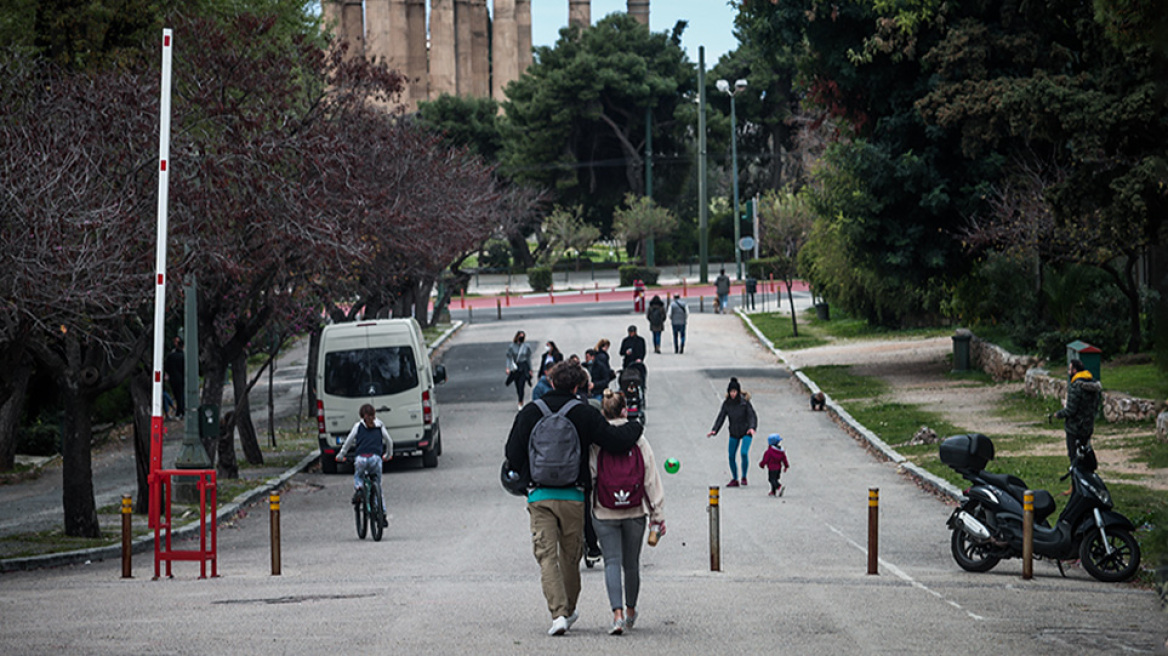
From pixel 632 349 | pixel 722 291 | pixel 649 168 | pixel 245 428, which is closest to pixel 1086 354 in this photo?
pixel 632 349

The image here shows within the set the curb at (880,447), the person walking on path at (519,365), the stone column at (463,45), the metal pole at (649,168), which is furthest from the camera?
the stone column at (463,45)

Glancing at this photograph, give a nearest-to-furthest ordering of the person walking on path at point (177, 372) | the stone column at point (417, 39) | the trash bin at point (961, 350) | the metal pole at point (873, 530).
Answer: the metal pole at point (873, 530), the person walking on path at point (177, 372), the trash bin at point (961, 350), the stone column at point (417, 39)

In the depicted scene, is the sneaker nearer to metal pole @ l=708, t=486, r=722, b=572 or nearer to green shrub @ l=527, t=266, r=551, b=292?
metal pole @ l=708, t=486, r=722, b=572

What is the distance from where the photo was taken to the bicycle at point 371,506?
1590 centimetres

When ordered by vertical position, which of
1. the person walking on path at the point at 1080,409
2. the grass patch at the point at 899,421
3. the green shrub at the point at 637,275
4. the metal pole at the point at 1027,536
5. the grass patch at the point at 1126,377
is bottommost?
the grass patch at the point at 899,421

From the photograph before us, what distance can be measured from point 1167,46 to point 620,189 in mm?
80942

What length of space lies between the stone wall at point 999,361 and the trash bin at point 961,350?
39 centimetres

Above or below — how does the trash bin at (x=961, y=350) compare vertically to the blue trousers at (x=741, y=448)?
above

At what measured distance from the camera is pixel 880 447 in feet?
73.7

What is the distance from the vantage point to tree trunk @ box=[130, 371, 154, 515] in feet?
60.3

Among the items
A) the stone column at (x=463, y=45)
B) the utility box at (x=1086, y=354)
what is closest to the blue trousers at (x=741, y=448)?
the utility box at (x=1086, y=354)

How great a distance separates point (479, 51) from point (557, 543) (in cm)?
8901

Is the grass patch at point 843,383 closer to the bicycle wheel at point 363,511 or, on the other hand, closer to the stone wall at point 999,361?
the stone wall at point 999,361

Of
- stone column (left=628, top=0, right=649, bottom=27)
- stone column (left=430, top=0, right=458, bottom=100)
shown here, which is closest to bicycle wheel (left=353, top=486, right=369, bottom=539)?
stone column (left=430, top=0, right=458, bottom=100)
